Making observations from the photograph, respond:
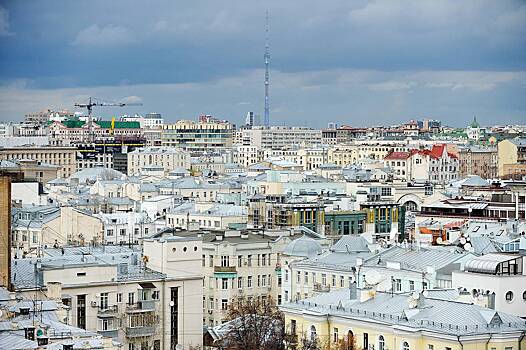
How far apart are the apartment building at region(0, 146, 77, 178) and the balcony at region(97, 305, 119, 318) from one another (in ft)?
271

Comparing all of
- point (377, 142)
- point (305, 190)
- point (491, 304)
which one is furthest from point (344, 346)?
point (377, 142)

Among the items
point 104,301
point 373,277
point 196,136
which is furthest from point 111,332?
point 196,136

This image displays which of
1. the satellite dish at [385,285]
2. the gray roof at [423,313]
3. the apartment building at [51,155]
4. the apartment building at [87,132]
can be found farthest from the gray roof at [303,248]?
the apartment building at [87,132]

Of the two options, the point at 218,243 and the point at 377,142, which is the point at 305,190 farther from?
the point at 377,142

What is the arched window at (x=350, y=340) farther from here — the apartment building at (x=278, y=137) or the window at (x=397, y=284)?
the apartment building at (x=278, y=137)

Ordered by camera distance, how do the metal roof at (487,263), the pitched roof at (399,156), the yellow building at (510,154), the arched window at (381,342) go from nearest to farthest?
the arched window at (381,342), the metal roof at (487,263), the yellow building at (510,154), the pitched roof at (399,156)

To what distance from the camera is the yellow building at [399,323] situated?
1106 inches

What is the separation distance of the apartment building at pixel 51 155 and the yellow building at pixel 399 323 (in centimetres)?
8627

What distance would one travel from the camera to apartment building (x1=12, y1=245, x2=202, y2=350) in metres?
34.6

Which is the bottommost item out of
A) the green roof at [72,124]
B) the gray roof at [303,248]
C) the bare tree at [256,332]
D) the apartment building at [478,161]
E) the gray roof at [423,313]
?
the bare tree at [256,332]

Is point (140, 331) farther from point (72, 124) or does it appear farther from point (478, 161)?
point (72, 124)

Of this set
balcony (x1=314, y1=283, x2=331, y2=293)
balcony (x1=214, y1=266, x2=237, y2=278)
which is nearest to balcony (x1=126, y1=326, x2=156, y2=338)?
balcony (x1=314, y1=283, x2=331, y2=293)

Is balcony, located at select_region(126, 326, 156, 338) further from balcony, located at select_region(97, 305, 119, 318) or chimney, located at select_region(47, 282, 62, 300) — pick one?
chimney, located at select_region(47, 282, 62, 300)

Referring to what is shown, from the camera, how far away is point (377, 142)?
485 ft
